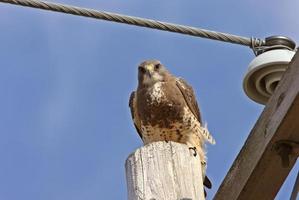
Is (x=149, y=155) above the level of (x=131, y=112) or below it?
below

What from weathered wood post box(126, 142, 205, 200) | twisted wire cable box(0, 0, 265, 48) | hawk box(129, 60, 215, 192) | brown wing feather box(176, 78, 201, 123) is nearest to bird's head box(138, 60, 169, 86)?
hawk box(129, 60, 215, 192)

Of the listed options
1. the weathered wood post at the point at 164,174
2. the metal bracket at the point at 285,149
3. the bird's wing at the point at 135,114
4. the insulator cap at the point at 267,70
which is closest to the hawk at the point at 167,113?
the bird's wing at the point at 135,114

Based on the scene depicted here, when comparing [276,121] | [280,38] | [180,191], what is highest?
[280,38]

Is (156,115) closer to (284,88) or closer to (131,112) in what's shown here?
(131,112)

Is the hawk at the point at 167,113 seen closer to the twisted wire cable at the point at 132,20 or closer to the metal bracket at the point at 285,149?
the twisted wire cable at the point at 132,20

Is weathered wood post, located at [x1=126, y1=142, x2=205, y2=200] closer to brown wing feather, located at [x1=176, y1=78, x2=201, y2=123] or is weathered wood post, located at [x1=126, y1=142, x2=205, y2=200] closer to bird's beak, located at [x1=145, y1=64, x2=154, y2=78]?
brown wing feather, located at [x1=176, y1=78, x2=201, y2=123]

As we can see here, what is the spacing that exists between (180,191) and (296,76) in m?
0.59

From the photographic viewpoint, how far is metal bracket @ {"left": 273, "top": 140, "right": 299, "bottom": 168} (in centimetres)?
236

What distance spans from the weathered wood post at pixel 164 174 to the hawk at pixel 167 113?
239cm

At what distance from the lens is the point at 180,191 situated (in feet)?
8.32

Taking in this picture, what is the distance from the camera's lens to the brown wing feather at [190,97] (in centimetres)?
569

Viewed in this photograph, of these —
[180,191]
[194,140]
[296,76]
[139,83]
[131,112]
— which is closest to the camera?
[296,76]

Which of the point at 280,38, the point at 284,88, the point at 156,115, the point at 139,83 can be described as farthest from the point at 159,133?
the point at 284,88

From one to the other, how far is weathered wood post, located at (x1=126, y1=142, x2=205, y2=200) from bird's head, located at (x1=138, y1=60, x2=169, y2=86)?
11.0 feet
